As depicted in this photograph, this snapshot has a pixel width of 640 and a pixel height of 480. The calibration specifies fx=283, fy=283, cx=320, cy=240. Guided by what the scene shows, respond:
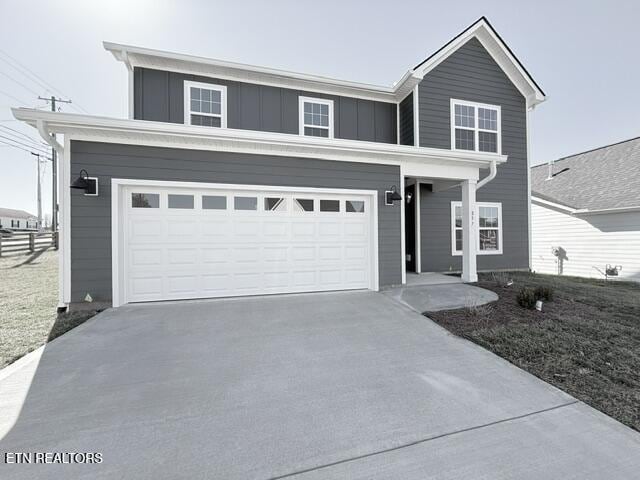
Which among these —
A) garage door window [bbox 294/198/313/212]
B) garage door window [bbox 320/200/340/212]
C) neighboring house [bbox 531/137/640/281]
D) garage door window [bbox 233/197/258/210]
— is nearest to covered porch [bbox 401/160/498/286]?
garage door window [bbox 320/200/340/212]

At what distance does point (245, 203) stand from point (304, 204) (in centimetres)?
122

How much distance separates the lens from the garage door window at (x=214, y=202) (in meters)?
5.56

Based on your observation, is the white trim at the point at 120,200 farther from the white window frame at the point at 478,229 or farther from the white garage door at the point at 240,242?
the white window frame at the point at 478,229

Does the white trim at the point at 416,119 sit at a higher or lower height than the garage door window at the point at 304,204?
higher

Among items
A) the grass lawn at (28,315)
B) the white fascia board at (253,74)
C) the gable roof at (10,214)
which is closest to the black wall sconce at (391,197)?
the white fascia board at (253,74)

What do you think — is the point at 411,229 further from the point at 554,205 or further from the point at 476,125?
the point at 554,205

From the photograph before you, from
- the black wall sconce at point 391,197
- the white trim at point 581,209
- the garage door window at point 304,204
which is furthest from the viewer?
the white trim at point 581,209

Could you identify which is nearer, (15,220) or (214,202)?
(214,202)

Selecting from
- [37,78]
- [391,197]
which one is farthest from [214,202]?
[37,78]

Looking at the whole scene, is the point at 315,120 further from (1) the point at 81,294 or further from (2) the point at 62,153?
(1) the point at 81,294

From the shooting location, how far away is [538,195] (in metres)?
12.4

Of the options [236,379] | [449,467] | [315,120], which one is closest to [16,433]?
[236,379]

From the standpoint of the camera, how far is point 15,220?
175 feet

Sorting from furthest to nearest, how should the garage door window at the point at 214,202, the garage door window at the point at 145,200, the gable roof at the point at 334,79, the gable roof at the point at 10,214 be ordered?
the gable roof at the point at 10,214 < the gable roof at the point at 334,79 < the garage door window at the point at 214,202 < the garage door window at the point at 145,200
